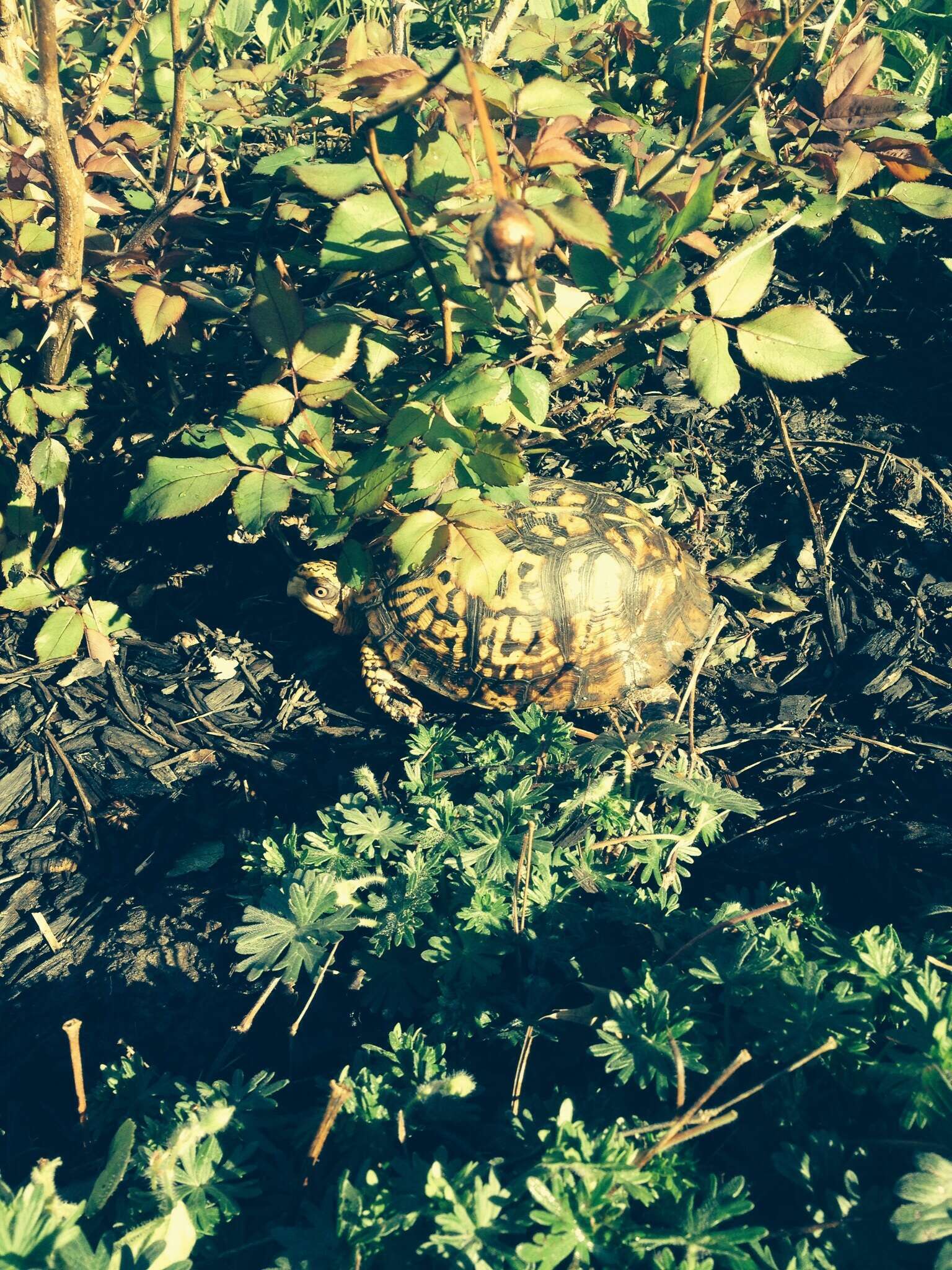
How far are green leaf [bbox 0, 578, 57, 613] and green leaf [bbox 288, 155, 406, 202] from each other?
72.7 inches

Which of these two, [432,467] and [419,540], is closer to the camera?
[432,467]

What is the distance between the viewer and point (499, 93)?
199 centimetres

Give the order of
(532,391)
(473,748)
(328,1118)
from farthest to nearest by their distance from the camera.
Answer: (473,748), (532,391), (328,1118)

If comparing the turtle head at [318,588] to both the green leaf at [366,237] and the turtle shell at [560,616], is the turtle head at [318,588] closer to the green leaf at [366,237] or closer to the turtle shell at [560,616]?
the turtle shell at [560,616]

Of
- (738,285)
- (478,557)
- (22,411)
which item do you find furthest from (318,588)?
(738,285)

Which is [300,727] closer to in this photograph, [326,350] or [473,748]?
[473,748]

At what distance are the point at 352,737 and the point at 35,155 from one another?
7.14ft

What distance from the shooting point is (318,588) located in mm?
3260

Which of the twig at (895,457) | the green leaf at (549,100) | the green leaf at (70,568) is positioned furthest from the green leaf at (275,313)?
the twig at (895,457)

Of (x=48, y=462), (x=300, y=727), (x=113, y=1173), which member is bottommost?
(x=300, y=727)

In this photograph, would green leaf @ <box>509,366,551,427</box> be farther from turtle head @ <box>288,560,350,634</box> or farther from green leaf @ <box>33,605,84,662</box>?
green leaf @ <box>33,605,84,662</box>

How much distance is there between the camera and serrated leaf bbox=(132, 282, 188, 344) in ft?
7.50

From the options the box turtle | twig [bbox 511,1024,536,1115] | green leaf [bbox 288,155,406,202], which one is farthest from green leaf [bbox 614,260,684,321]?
twig [bbox 511,1024,536,1115]

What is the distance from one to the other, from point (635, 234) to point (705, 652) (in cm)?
157
